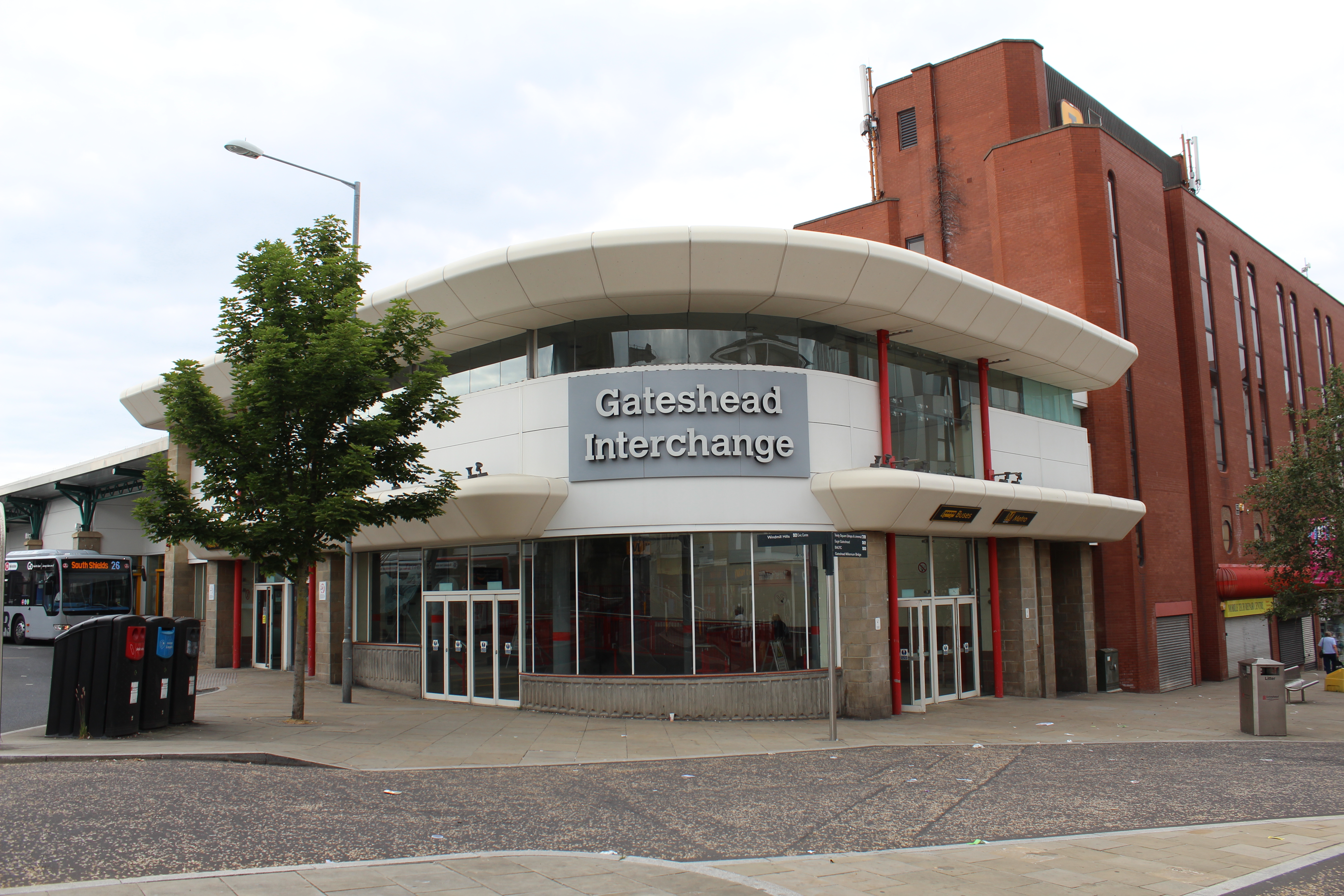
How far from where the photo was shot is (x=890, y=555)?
17.4 m

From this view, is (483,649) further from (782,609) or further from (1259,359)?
(1259,359)

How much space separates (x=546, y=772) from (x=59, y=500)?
43982mm

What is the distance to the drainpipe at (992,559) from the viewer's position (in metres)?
20.1

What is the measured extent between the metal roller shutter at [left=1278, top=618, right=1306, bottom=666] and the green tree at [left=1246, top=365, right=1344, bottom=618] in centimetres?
926

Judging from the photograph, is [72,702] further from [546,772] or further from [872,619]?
[872,619]

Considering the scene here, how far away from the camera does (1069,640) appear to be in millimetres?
22969

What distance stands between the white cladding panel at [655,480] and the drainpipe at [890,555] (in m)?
0.15

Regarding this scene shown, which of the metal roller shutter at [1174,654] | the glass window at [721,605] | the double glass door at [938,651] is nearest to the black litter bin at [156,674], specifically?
the glass window at [721,605]

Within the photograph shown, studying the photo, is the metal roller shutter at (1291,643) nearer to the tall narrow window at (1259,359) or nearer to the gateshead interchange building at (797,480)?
the tall narrow window at (1259,359)

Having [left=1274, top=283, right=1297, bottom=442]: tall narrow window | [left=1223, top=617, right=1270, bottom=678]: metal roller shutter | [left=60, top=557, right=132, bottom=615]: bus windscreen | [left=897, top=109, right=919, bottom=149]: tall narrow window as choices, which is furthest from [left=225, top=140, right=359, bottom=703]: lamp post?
[left=1274, top=283, right=1297, bottom=442]: tall narrow window

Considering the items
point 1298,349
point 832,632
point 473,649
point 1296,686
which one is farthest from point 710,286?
point 1298,349

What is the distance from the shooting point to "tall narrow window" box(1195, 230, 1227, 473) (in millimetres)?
29469

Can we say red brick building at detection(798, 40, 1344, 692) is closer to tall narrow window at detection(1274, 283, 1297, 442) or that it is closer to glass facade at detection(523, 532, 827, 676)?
tall narrow window at detection(1274, 283, 1297, 442)

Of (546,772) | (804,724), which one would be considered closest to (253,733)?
(546,772)
